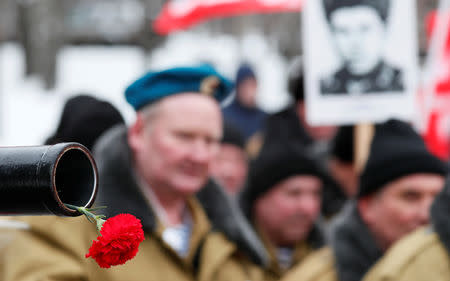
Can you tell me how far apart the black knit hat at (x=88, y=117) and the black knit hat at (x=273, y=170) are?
1.33 metres

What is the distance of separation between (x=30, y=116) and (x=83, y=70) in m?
2.50

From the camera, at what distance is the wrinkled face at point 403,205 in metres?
2.64

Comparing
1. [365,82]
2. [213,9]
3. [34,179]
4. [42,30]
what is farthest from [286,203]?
[42,30]

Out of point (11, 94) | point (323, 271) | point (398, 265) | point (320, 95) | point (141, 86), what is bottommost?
point (11, 94)

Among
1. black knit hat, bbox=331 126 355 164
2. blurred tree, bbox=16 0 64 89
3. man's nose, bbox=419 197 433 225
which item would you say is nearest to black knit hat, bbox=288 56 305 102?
black knit hat, bbox=331 126 355 164

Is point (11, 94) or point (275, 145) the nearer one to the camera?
point (275, 145)

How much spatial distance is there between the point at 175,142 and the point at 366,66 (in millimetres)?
1350

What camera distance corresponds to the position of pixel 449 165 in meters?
2.73

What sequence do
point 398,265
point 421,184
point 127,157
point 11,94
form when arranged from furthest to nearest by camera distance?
point 11,94 → point 421,184 → point 398,265 → point 127,157

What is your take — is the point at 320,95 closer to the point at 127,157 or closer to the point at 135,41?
the point at 127,157

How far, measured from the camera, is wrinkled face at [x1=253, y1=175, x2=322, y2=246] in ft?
11.3

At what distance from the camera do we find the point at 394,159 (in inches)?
105

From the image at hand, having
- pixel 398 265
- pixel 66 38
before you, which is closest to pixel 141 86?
pixel 398 265

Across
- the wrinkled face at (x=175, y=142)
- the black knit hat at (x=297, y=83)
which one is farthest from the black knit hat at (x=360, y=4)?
the black knit hat at (x=297, y=83)
